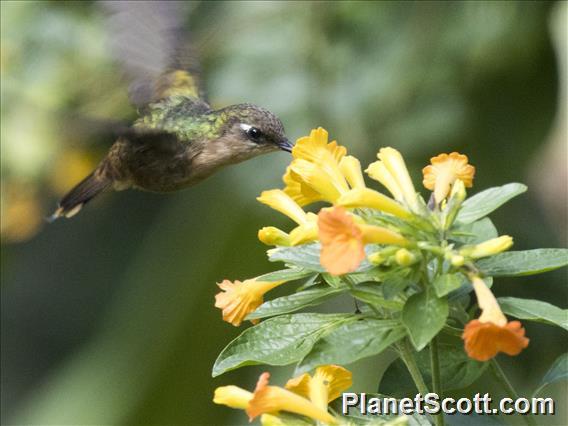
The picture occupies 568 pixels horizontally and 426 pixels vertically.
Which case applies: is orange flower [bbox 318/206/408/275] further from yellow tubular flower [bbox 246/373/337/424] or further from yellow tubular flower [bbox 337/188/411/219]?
yellow tubular flower [bbox 246/373/337/424]

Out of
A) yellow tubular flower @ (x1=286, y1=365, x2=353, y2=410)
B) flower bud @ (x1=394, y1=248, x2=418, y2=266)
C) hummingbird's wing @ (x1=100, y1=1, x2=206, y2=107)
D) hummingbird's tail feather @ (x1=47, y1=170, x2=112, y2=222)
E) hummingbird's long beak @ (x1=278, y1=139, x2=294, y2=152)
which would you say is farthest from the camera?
hummingbird's tail feather @ (x1=47, y1=170, x2=112, y2=222)

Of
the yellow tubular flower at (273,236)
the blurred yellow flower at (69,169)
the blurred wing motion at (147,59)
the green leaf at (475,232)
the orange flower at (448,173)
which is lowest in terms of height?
the yellow tubular flower at (273,236)

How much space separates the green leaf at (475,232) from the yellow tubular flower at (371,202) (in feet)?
0.27

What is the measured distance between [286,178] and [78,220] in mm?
3088

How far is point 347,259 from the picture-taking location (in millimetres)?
1184

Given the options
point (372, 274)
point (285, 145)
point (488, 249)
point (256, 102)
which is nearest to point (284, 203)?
point (372, 274)

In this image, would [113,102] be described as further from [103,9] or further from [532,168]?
[532,168]

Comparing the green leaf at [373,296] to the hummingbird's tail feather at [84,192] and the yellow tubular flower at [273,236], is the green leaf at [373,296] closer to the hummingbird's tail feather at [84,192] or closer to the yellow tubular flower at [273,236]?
the yellow tubular flower at [273,236]

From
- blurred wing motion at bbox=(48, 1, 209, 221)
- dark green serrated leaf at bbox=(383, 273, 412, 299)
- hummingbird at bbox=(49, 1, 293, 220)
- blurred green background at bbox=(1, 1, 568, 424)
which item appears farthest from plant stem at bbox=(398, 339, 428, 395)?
blurred green background at bbox=(1, 1, 568, 424)

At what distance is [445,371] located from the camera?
151 centimetres

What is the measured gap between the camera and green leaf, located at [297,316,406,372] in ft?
4.05

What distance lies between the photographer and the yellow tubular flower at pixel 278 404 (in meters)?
1.28

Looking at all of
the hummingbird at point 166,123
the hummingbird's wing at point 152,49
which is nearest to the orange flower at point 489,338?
the hummingbird at point 166,123

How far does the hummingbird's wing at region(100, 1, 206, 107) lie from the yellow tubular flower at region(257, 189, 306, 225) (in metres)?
0.96
